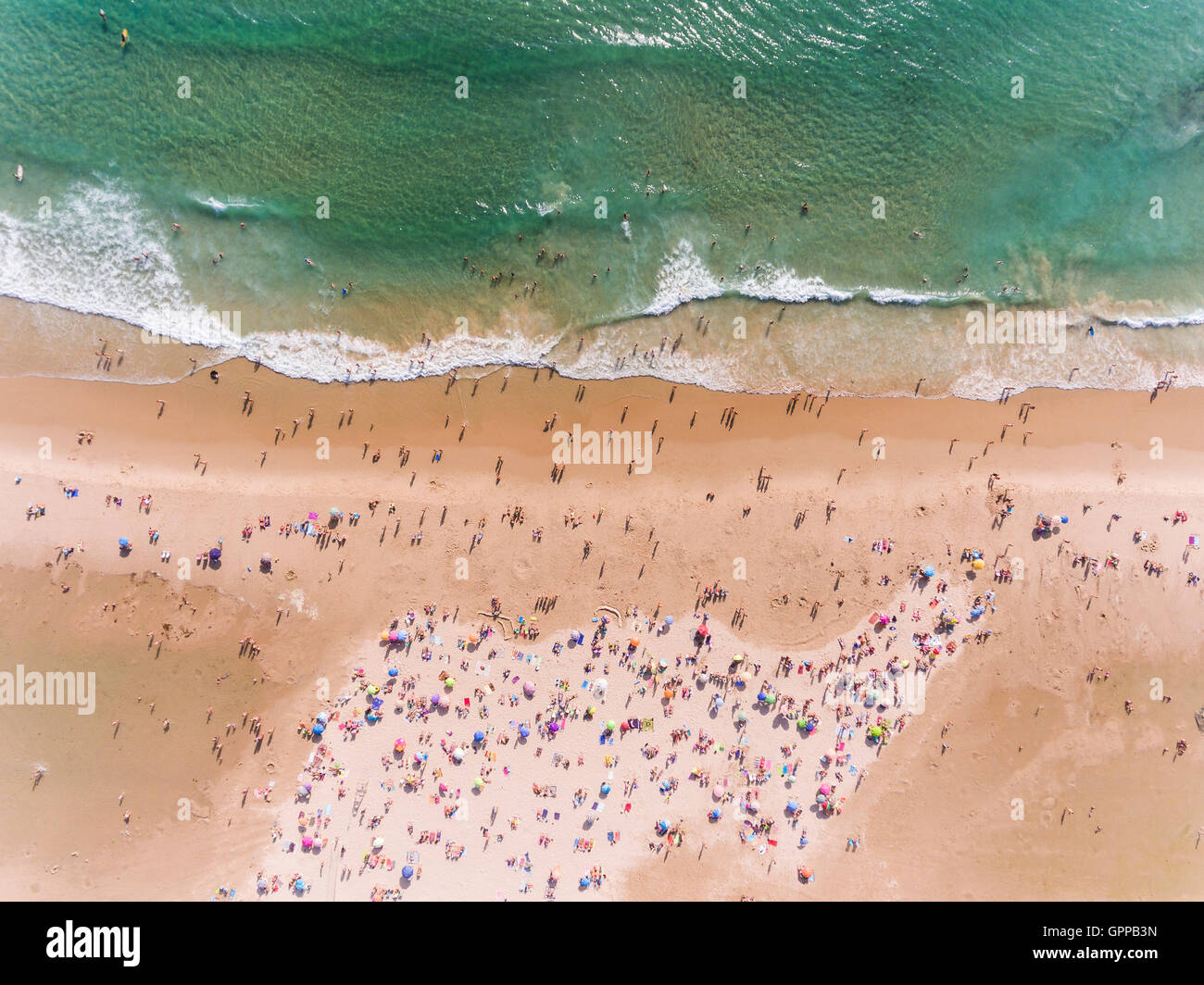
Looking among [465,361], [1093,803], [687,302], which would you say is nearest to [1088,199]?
[687,302]

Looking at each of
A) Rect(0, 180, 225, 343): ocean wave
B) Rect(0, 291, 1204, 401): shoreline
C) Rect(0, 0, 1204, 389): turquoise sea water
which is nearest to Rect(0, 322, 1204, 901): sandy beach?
Rect(0, 291, 1204, 401): shoreline

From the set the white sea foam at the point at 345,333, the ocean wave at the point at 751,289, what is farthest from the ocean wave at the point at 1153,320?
the ocean wave at the point at 751,289

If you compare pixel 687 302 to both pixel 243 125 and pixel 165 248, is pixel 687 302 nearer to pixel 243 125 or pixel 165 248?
pixel 243 125

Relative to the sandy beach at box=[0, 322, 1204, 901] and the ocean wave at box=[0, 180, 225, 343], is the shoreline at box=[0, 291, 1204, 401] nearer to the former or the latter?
the ocean wave at box=[0, 180, 225, 343]

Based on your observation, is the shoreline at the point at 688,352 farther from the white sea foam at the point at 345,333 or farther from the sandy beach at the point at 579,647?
the sandy beach at the point at 579,647

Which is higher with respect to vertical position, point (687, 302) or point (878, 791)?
point (687, 302)

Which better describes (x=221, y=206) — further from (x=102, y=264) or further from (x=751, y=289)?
(x=751, y=289)
